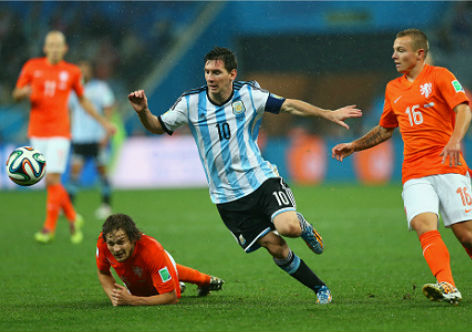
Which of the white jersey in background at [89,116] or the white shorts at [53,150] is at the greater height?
the white jersey in background at [89,116]

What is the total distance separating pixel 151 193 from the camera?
706 inches

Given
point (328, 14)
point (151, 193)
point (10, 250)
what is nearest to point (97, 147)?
point (10, 250)

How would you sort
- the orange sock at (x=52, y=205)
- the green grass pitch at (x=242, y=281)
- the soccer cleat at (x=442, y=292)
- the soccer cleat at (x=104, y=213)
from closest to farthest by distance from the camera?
the green grass pitch at (x=242, y=281) → the soccer cleat at (x=442, y=292) → the orange sock at (x=52, y=205) → the soccer cleat at (x=104, y=213)

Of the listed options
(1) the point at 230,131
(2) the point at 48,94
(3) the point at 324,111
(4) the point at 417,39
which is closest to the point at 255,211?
(1) the point at 230,131

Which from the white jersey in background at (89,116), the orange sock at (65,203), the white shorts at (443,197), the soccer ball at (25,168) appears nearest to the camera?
the white shorts at (443,197)

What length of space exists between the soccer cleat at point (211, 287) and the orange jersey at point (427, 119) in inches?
63.5

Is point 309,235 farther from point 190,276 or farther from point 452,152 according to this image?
point 452,152

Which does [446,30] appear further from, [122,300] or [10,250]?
[122,300]

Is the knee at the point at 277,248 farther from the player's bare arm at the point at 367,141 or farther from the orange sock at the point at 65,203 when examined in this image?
the orange sock at the point at 65,203

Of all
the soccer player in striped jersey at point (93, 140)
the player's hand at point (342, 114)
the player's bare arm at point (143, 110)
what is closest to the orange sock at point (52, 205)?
the soccer player in striped jersey at point (93, 140)

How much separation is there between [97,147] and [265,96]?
294 inches

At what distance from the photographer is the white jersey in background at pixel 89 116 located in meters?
12.8

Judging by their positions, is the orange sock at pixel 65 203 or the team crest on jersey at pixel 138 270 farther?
the orange sock at pixel 65 203

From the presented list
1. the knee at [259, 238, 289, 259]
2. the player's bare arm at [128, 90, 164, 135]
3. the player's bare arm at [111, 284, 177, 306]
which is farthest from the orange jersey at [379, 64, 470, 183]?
the player's bare arm at [111, 284, 177, 306]
